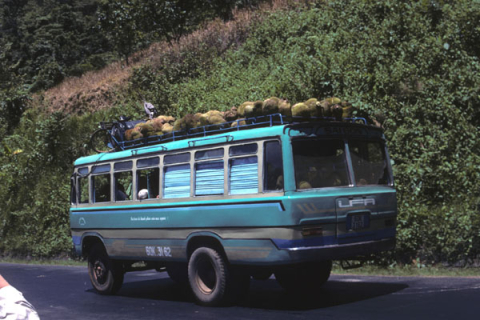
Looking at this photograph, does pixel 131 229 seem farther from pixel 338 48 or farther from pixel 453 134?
pixel 338 48

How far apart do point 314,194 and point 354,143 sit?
1.31 meters

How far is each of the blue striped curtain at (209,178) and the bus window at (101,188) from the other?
8.87ft

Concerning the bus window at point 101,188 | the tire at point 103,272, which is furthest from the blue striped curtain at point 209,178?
A: the tire at point 103,272

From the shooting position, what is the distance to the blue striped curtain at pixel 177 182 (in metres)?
10.7

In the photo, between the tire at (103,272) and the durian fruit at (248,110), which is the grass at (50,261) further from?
the durian fruit at (248,110)

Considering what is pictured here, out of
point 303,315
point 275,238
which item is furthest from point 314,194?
point 303,315

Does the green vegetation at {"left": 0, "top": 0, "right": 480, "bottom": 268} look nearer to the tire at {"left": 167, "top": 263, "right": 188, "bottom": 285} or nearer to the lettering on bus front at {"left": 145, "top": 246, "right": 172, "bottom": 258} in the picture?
the tire at {"left": 167, "top": 263, "right": 188, "bottom": 285}

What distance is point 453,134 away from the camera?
14.4m

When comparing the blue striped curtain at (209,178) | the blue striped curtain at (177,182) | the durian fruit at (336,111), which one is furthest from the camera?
the blue striped curtain at (177,182)

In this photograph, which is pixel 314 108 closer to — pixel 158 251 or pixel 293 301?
pixel 293 301

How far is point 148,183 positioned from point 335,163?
11.6ft

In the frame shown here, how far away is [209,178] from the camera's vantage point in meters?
10.3

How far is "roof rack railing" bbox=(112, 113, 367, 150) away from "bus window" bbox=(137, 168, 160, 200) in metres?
0.61

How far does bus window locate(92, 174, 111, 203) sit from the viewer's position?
12.6m
